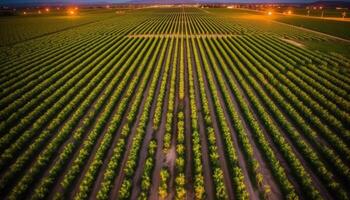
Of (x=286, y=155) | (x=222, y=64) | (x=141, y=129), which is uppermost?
(x=222, y=64)

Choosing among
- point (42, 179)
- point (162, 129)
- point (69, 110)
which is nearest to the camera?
point (42, 179)

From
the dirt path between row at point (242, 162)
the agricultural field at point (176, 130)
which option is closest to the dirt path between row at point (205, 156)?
the agricultural field at point (176, 130)

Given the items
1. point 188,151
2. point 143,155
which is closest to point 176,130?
point 188,151

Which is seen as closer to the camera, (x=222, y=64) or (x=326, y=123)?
(x=326, y=123)

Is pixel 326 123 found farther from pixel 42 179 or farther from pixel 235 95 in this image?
pixel 42 179

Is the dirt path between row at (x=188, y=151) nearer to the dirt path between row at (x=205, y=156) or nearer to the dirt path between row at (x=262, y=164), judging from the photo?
the dirt path between row at (x=205, y=156)

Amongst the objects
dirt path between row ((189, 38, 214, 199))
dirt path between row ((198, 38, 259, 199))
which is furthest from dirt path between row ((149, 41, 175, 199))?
dirt path between row ((198, 38, 259, 199))

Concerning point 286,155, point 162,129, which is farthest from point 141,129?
point 286,155

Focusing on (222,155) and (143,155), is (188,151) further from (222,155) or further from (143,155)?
(143,155)

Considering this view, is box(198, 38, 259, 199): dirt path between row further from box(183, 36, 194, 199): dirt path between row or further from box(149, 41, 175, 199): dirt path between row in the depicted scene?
box(149, 41, 175, 199): dirt path between row
